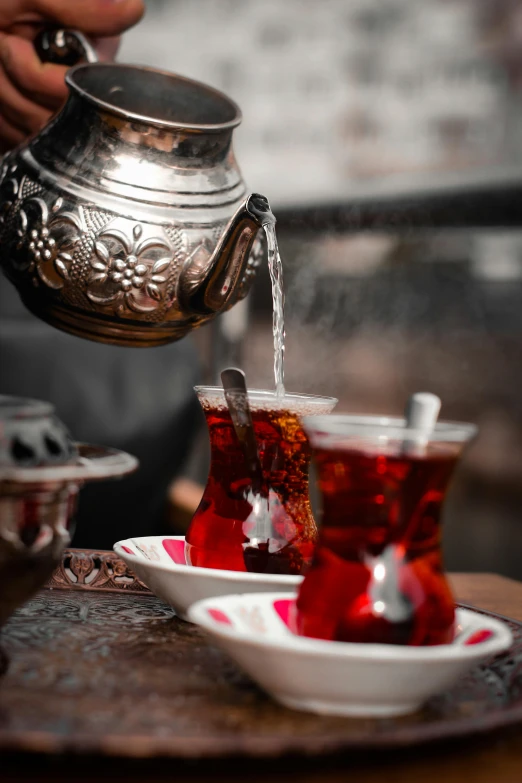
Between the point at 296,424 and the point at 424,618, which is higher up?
the point at 296,424

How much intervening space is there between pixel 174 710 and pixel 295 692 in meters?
0.07

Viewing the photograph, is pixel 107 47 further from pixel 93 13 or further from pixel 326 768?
pixel 326 768

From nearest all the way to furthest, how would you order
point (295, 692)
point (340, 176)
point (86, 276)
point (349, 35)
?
point (295, 692) → point (86, 276) → point (340, 176) → point (349, 35)

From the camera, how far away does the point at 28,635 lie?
2.18 ft

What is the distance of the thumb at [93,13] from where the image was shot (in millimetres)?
951

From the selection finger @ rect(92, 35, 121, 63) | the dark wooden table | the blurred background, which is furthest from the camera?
the blurred background

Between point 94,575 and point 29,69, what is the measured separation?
517mm

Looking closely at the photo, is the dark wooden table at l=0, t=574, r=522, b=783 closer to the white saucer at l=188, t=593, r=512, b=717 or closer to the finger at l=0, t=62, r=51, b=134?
the white saucer at l=188, t=593, r=512, b=717

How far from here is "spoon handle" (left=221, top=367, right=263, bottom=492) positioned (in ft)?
2.44

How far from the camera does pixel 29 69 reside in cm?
100

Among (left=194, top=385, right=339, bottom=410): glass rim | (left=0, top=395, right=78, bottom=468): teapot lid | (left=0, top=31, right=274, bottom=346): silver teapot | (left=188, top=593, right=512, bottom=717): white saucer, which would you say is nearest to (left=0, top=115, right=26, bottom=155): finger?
(left=0, top=31, right=274, bottom=346): silver teapot

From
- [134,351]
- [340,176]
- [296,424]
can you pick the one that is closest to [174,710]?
[296,424]

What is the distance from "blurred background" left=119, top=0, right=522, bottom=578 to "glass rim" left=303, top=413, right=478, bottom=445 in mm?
900

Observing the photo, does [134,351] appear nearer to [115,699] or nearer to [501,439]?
[501,439]
